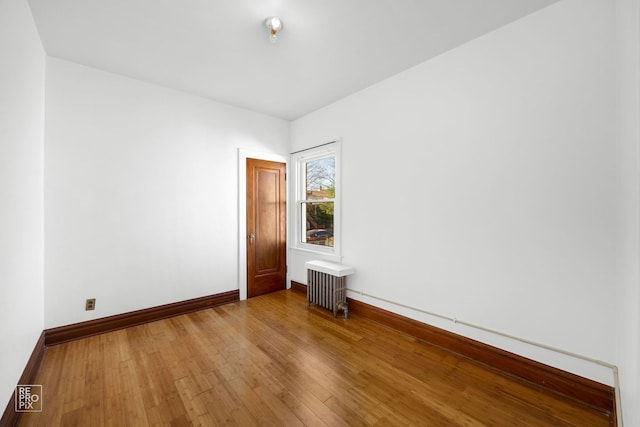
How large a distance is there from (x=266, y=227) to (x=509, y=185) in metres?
3.22

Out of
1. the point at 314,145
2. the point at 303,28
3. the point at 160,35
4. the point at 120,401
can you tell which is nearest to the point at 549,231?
the point at 303,28

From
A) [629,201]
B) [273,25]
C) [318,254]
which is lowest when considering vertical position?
[318,254]

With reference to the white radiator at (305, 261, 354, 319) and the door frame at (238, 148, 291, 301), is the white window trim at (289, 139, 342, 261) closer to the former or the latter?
the white radiator at (305, 261, 354, 319)

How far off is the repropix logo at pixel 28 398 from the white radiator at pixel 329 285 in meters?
2.58

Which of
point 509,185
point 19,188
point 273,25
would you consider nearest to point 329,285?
point 509,185

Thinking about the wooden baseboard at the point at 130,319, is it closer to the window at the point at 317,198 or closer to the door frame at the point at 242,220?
the door frame at the point at 242,220

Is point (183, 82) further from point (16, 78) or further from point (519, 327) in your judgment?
point (519, 327)

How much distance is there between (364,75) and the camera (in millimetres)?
3000

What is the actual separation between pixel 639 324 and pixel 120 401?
9.64ft

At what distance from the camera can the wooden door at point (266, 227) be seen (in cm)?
405

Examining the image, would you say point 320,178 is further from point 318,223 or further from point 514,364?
point 514,364

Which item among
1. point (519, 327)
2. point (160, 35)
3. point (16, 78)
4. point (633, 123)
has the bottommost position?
point (519, 327)

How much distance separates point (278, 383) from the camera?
2.03 m

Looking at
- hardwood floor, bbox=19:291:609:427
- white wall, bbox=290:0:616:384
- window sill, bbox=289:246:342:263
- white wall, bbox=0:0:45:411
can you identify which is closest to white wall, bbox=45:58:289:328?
white wall, bbox=0:0:45:411
